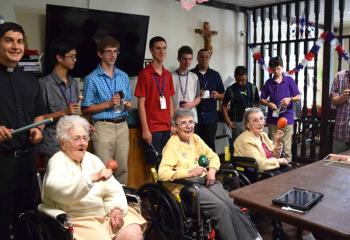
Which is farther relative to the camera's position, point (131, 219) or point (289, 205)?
point (131, 219)

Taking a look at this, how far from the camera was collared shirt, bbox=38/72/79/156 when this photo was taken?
2555mm

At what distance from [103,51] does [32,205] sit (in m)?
1.29

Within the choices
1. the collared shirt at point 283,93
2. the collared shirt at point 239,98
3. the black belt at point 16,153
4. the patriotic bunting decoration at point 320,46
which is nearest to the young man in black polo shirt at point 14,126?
the black belt at point 16,153

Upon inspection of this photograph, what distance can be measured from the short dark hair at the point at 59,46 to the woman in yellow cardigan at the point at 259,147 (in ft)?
4.94

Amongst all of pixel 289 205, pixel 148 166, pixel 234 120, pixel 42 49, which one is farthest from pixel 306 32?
pixel 289 205

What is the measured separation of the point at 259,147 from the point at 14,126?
177 centimetres

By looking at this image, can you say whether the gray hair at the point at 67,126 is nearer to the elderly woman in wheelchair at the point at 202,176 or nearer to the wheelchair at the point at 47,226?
the wheelchair at the point at 47,226

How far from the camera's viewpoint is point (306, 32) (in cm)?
487

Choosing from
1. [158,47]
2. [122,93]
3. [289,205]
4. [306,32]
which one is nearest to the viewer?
[289,205]

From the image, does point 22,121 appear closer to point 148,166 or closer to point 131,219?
point 131,219

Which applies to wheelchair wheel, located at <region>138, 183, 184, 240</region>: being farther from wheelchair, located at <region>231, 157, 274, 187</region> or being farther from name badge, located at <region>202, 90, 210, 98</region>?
name badge, located at <region>202, 90, 210, 98</region>

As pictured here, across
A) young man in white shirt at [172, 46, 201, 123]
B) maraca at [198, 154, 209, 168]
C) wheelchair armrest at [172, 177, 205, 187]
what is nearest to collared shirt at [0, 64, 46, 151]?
wheelchair armrest at [172, 177, 205, 187]

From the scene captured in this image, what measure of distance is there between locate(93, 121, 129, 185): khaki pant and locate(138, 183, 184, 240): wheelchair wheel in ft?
1.91

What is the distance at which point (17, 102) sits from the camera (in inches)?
81.4
